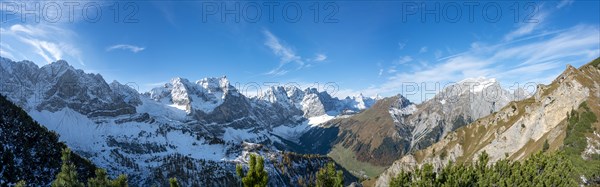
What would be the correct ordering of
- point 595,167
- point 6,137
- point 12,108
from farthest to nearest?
point 12,108
point 6,137
point 595,167

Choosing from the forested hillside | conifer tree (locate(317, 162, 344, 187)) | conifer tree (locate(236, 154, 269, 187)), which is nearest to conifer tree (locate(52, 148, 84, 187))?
conifer tree (locate(236, 154, 269, 187))

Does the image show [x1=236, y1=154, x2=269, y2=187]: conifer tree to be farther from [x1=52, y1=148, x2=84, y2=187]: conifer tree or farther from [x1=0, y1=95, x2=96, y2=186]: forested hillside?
[x1=0, y1=95, x2=96, y2=186]: forested hillside

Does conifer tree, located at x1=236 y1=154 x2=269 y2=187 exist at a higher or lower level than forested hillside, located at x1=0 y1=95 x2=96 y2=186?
higher

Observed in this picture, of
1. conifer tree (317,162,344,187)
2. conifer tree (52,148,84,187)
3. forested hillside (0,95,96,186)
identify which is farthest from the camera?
forested hillside (0,95,96,186)

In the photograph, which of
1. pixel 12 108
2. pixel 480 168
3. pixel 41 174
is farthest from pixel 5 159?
pixel 480 168

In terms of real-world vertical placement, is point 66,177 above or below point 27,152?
above

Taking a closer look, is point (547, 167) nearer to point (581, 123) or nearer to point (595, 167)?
point (595, 167)

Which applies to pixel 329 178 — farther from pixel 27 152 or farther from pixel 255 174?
pixel 27 152

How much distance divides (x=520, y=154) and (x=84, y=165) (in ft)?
584

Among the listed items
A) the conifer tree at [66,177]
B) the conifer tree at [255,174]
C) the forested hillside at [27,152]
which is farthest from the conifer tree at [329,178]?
the forested hillside at [27,152]

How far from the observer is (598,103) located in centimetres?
13912

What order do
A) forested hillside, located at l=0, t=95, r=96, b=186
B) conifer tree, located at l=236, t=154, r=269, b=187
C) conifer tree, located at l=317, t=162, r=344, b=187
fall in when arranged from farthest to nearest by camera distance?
forested hillside, located at l=0, t=95, r=96, b=186 → conifer tree, located at l=317, t=162, r=344, b=187 → conifer tree, located at l=236, t=154, r=269, b=187

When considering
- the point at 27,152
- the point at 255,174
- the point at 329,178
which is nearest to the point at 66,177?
the point at 255,174

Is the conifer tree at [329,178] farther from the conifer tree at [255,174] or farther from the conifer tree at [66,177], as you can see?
the conifer tree at [66,177]
